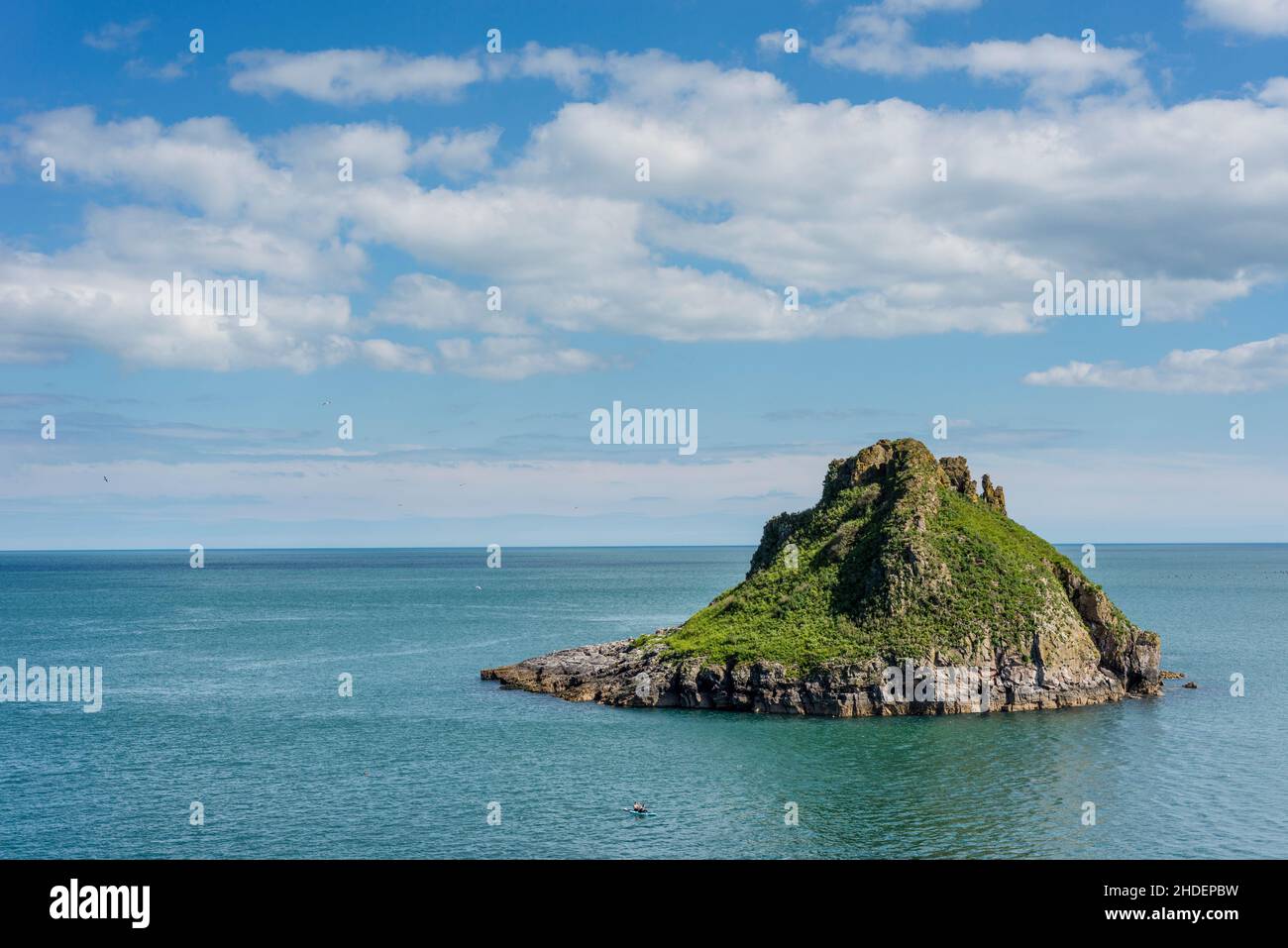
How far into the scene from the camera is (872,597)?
89188 millimetres

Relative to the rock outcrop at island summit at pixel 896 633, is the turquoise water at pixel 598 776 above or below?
below

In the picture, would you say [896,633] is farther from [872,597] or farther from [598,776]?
[598,776]

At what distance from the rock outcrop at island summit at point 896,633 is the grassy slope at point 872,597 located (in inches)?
5.9

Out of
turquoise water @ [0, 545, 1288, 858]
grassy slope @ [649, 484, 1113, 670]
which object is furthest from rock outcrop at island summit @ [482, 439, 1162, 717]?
turquoise water @ [0, 545, 1288, 858]

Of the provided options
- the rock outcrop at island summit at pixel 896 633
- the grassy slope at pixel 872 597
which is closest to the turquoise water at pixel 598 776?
the rock outcrop at island summit at pixel 896 633

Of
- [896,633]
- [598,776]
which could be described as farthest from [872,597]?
[598,776]

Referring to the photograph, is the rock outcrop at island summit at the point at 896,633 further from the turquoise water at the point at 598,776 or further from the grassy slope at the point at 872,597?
the turquoise water at the point at 598,776

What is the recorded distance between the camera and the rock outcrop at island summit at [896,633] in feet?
274

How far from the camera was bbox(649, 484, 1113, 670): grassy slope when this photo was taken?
8512 cm

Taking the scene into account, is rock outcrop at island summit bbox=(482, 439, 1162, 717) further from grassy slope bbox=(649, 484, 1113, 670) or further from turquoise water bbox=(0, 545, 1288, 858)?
turquoise water bbox=(0, 545, 1288, 858)

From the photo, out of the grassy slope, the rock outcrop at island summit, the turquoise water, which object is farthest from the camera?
the grassy slope

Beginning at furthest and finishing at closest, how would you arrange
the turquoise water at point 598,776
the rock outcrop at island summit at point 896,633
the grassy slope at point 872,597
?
the grassy slope at point 872,597
the rock outcrop at island summit at point 896,633
the turquoise water at point 598,776

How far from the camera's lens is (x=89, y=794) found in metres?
63.0

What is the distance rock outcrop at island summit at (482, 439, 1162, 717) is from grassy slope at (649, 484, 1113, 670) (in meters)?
0.15
